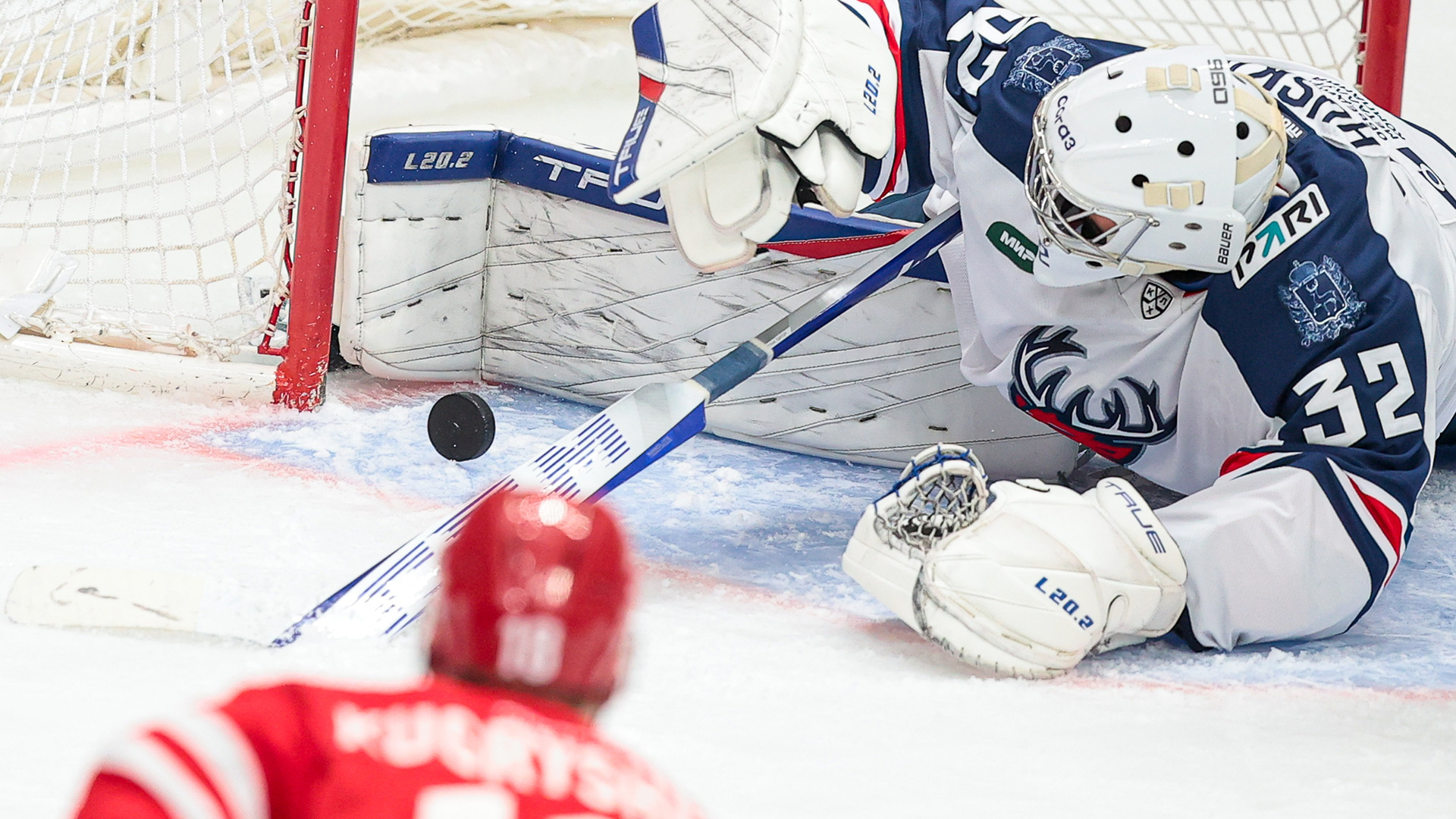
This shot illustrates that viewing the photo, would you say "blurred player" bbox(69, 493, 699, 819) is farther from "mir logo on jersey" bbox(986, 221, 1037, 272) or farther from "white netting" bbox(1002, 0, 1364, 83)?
"white netting" bbox(1002, 0, 1364, 83)

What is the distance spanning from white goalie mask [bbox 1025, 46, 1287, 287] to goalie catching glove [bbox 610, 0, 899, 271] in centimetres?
20

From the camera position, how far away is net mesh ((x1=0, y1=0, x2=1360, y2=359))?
215 centimetres

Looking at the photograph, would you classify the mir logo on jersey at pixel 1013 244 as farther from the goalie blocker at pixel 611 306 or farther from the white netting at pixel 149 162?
the white netting at pixel 149 162

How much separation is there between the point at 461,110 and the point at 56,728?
9.86 ft

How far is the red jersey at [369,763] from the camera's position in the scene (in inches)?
16.4

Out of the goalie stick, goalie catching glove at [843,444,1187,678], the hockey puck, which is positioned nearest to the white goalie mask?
goalie catching glove at [843,444,1187,678]

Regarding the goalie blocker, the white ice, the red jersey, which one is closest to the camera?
the red jersey

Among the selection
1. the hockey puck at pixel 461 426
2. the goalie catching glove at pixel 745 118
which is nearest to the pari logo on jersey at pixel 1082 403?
the goalie catching glove at pixel 745 118

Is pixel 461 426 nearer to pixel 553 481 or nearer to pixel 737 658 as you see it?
pixel 553 481

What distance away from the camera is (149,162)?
3031 mm

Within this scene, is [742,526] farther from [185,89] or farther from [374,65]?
[374,65]

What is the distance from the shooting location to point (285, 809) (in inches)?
17.6

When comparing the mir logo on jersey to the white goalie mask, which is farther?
the mir logo on jersey

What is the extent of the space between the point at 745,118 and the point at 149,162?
2.12m
